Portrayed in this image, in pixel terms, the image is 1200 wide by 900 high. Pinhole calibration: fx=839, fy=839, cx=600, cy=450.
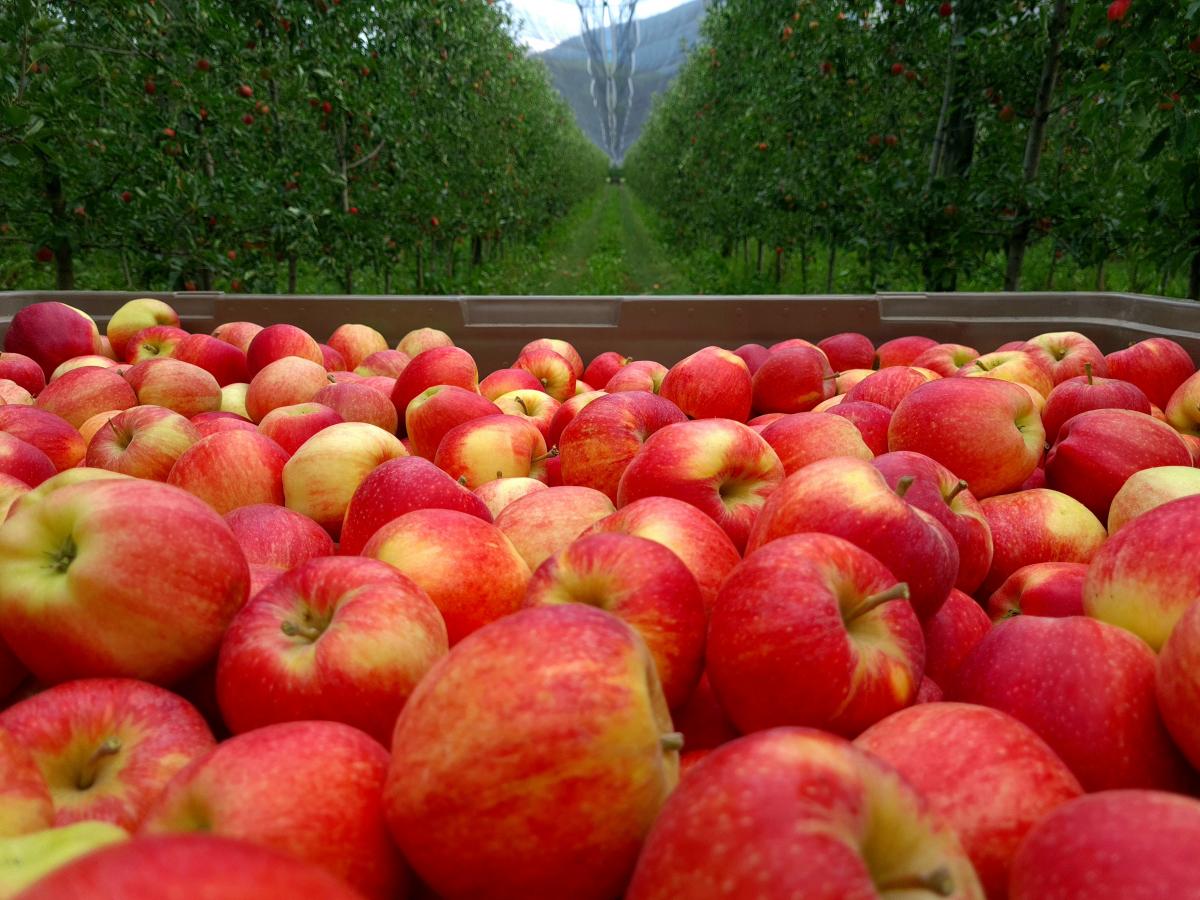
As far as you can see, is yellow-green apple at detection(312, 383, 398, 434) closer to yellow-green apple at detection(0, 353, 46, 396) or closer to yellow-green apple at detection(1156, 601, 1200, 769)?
yellow-green apple at detection(0, 353, 46, 396)

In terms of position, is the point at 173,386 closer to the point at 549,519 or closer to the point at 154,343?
the point at 154,343

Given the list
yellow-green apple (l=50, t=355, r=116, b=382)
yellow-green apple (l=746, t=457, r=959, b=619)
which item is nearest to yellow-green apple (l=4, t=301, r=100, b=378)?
yellow-green apple (l=50, t=355, r=116, b=382)

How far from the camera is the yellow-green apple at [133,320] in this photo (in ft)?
10.6

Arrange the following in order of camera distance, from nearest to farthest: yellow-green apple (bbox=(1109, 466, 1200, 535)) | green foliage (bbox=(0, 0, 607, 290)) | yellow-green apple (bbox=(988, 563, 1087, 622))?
yellow-green apple (bbox=(988, 563, 1087, 622)) < yellow-green apple (bbox=(1109, 466, 1200, 535)) < green foliage (bbox=(0, 0, 607, 290))

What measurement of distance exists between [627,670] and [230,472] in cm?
140

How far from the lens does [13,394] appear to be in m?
2.58

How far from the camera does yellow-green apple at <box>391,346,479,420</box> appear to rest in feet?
8.66

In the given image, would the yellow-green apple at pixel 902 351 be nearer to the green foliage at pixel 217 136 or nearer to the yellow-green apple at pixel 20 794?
the yellow-green apple at pixel 20 794

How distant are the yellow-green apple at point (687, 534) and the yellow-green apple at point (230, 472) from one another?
0.94 metres

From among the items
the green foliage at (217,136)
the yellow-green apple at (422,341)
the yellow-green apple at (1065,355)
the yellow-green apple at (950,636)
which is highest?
the green foliage at (217,136)

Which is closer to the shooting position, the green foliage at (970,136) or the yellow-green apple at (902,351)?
the yellow-green apple at (902,351)

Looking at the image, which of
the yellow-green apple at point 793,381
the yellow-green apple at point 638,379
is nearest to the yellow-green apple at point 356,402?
the yellow-green apple at point 638,379

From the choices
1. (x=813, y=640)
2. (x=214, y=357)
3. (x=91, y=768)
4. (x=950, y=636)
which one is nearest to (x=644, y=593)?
(x=813, y=640)

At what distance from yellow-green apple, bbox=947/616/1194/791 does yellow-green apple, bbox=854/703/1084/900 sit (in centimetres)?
12
